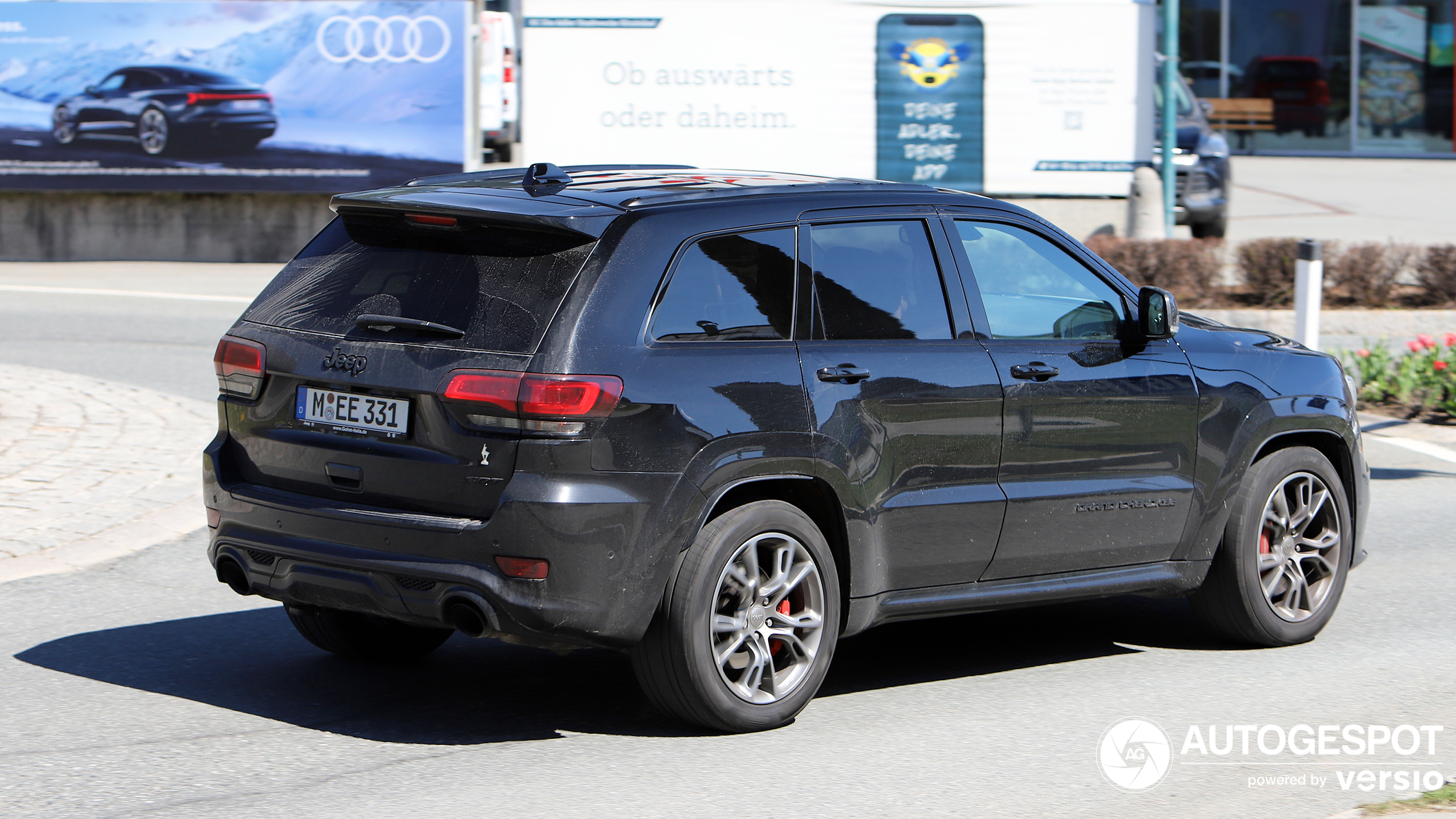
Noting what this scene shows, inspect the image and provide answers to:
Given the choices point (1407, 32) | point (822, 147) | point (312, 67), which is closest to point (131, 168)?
point (312, 67)

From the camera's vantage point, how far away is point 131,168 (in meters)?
20.5

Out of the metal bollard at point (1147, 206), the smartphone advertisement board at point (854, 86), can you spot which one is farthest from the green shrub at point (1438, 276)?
the smartphone advertisement board at point (854, 86)

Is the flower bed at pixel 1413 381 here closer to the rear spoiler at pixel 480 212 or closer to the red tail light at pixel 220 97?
the rear spoiler at pixel 480 212

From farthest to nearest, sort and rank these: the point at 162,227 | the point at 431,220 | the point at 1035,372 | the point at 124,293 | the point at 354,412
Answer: the point at 162,227, the point at 124,293, the point at 1035,372, the point at 431,220, the point at 354,412

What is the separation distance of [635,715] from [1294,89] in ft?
105

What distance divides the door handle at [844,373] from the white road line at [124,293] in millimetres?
12921

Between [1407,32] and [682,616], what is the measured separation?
3259 centimetres

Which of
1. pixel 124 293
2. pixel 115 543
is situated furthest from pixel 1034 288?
pixel 124 293

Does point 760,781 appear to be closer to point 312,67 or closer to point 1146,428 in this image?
point 1146,428

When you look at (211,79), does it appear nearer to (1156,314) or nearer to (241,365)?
(241,365)

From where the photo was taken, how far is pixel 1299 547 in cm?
695

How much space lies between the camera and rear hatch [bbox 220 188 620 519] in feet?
17.0

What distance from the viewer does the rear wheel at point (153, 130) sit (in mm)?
20359

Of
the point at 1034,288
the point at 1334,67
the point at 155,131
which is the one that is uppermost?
the point at 1334,67
